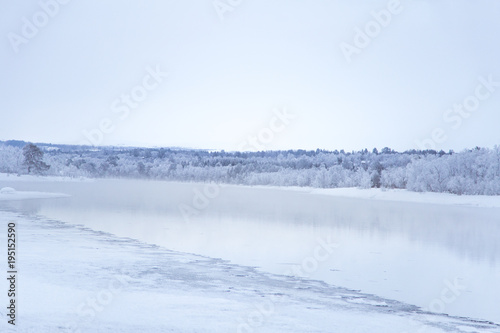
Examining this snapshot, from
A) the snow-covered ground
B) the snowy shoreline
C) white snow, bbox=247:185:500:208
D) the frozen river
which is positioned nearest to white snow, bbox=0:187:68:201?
the snowy shoreline

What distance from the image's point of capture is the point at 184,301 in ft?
33.6

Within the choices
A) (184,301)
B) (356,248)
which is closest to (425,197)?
(356,248)

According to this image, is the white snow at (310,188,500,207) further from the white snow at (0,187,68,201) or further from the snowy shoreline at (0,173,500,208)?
the white snow at (0,187,68,201)

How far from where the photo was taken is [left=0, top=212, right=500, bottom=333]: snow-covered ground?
342 inches

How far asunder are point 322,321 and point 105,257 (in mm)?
7685

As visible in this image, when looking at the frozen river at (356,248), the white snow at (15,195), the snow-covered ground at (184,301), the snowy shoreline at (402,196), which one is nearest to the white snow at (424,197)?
the snowy shoreline at (402,196)

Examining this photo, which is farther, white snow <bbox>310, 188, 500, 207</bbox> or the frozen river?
white snow <bbox>310, 188, 500, 207</bbox>

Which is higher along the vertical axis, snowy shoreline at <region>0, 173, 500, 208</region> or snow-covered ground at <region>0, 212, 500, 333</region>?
snowy shoreline at <region>0, 173, 500, 208</region>

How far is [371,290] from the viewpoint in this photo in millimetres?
12391

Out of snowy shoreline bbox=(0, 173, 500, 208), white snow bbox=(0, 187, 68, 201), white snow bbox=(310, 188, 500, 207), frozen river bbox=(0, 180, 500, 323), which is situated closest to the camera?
frozen river bbox=(0, 180, 500, 323)

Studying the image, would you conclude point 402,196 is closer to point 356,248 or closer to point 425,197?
point 425,197

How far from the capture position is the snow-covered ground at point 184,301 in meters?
8.70

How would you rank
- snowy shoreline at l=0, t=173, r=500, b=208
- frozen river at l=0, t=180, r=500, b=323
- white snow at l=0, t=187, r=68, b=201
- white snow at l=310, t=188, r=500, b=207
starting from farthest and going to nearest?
1. white snow at l=310, t=188, r=500, b=207
2. snowy shoreline at l=0, t=173, r=500, b=208
3. white snow at l=0, t=187, r=68, b=201
4. frozen river at l=0, t=180, r=500, b=323

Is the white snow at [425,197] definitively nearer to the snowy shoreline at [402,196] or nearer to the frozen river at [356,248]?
the snowy shoreline at [402,196]
